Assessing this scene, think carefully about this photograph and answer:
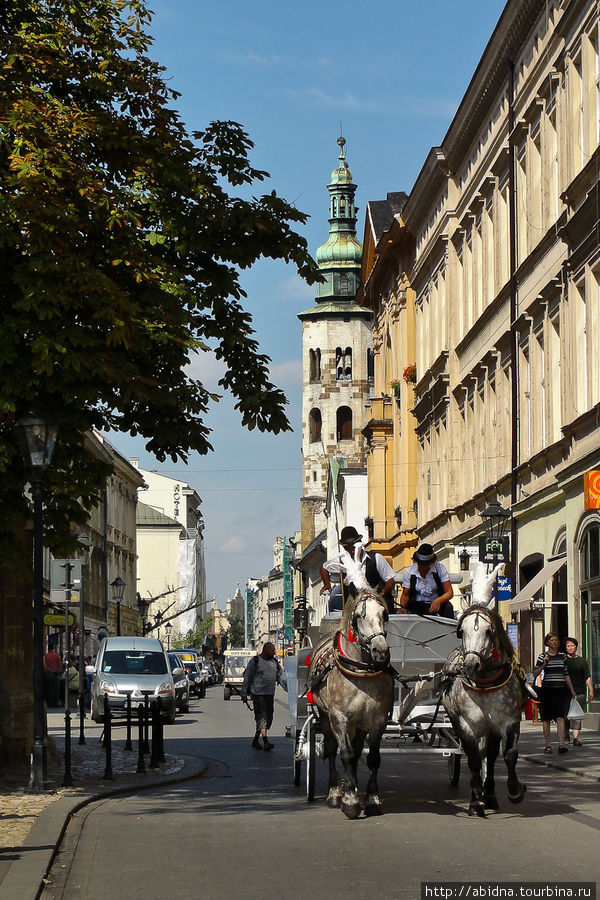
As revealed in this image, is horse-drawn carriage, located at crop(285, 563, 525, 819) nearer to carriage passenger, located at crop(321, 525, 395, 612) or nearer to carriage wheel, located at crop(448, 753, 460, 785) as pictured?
carriage passenger, located at crop(321, 525, 395, 612)

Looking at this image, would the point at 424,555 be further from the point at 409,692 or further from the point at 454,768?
the point at 454,768

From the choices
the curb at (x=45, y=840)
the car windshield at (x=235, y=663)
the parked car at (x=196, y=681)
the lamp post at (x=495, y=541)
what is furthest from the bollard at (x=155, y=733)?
the car windshield at (x=235, y=663)

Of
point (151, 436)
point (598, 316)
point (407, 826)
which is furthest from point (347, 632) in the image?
point (598, 316)

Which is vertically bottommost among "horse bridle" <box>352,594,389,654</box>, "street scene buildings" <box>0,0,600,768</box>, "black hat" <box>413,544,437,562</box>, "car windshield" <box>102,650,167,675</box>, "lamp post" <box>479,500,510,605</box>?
"car windshield" <box>102,650,167,675</box>

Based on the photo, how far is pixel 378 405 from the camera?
68688 mm

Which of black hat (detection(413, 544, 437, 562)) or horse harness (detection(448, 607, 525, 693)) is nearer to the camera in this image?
horse harness (detection(448, 607, 525, 693))

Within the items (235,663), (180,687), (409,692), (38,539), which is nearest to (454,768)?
(409,692)

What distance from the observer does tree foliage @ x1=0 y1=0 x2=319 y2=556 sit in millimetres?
15500

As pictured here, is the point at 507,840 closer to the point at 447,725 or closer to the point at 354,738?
the point at 354,738

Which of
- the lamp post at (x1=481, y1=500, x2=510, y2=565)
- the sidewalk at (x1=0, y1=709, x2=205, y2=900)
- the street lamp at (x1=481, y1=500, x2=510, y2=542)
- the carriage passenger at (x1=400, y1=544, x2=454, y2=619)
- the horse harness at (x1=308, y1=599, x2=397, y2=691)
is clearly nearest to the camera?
the sidewalk at (x1=0, y1=709, x2=205, y2=900)

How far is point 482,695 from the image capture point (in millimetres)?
13695

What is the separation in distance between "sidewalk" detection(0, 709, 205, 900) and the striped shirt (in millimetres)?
5602

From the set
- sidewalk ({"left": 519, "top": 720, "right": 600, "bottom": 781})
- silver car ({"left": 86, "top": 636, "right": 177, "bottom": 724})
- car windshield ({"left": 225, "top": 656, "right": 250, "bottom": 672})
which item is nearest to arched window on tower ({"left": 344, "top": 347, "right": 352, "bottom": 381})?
car windshield ({"left": 225, "top": 656, "right": 250, "bottom": 672})

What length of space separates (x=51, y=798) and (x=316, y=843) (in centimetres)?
452
